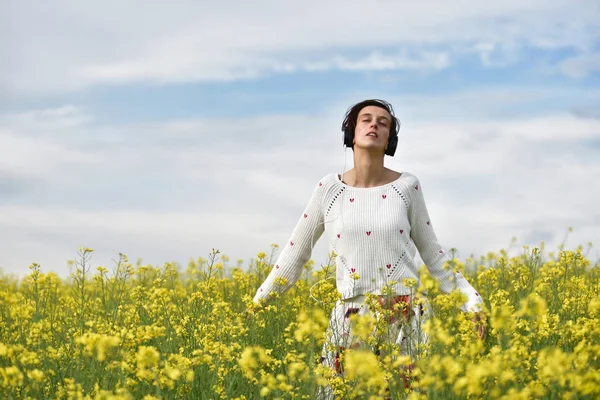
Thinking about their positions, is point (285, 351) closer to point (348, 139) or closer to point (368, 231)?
point (368, 231)

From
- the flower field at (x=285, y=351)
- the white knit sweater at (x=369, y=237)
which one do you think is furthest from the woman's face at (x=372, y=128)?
the flower field at (x=285, y=351)

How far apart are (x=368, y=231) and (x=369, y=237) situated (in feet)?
0.11

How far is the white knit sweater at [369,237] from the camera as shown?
3982 mm

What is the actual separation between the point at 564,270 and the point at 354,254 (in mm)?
2000

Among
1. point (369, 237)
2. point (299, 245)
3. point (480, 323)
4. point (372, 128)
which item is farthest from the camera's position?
point (299, 245)

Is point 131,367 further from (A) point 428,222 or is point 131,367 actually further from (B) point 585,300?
(B) point 585,300

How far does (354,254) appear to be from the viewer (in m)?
4.01

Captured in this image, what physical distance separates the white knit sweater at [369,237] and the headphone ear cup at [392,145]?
19 cm

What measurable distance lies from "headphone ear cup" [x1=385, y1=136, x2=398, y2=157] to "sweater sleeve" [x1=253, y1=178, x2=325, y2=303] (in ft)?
1.49

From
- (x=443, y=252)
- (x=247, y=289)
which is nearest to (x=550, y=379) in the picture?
(x=443, y=252)

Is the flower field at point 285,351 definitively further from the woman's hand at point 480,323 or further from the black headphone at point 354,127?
the black headphone at point 354,127

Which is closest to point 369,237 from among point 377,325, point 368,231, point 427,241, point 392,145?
point 368,231

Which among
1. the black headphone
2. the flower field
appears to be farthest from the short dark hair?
the flower field

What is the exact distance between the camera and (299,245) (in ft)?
13.9
